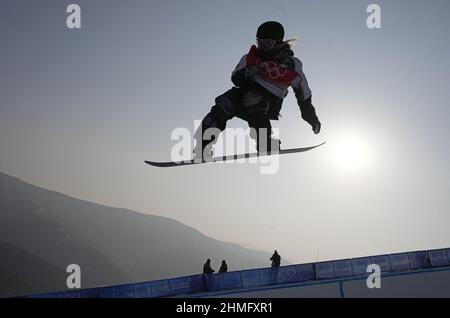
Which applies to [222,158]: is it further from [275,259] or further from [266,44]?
[275,259]

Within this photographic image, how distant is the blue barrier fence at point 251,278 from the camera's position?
1102cm

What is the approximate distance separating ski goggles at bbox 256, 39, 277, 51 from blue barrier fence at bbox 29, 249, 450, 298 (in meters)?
7.38

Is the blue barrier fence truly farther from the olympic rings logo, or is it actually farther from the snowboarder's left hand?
the olympic rings logo

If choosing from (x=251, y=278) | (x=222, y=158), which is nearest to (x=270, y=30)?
(x=222, y=158)

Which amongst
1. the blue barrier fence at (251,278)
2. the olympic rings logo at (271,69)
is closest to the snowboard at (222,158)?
the olympic rings logo at (271,69)

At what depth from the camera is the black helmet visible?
559 centimetres

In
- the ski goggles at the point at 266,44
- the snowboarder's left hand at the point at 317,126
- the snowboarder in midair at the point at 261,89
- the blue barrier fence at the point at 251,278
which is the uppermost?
the ski goggles at the point at 266,44

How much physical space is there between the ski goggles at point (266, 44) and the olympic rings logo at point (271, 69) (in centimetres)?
22

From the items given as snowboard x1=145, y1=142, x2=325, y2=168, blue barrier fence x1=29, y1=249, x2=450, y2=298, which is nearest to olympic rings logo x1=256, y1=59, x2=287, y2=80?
snowboard x1=145, y1=142, x2=325, y2=168

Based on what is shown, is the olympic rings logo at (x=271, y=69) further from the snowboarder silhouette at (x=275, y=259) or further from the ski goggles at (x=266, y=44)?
the snowboarder silhouette at (x=275, y=259)

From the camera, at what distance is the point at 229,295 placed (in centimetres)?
1026

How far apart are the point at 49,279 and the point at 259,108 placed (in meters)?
179
